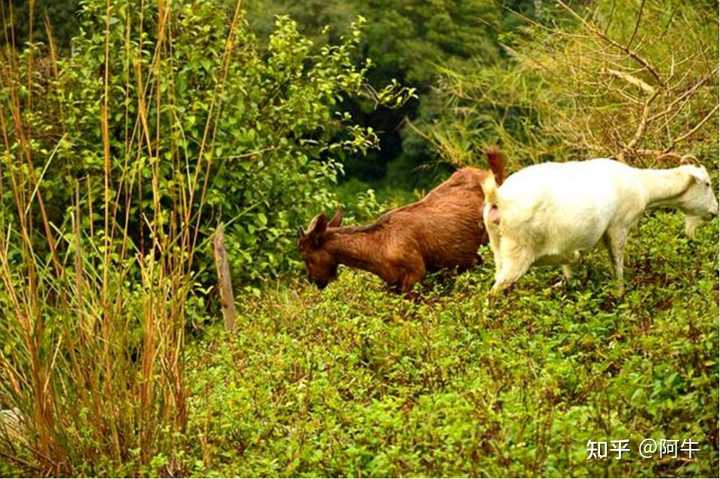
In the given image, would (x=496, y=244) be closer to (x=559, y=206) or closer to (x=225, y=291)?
(x=559, y=206)

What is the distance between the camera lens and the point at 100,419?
6.28 m

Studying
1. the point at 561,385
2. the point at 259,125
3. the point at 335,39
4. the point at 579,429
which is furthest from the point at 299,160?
the point at 335,39

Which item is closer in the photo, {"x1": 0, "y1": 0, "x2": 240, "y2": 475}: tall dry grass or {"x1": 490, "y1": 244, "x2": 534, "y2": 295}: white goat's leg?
{"x1": 0, "y1": 0, "x2": 240, "y2": 475}: tall dry grass

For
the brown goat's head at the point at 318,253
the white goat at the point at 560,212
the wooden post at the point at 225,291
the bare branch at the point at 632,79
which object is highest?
the white goat at the point at 560,212

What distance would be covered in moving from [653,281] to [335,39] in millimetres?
21171

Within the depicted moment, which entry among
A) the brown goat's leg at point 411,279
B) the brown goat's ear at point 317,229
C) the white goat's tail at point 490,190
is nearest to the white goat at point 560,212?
the white goat's tail at point 490,190

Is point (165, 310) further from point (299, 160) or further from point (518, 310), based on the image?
point (299, 160)

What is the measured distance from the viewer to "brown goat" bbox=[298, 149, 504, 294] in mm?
9594

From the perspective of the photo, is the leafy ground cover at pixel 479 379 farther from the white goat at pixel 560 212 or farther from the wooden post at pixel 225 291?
the wooden post at pixel 225 291

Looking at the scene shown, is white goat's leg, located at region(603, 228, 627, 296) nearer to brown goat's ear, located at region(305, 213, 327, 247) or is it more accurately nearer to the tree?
the tree

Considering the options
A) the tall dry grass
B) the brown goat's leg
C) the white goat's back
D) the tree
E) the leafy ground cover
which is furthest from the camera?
the tree

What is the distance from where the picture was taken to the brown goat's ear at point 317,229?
9773mm

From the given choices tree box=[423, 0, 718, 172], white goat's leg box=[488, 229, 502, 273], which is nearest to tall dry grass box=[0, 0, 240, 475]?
white goat's leg box=[488, 229, 502, 273]

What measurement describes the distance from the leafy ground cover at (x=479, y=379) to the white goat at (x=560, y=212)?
232 millimetres
